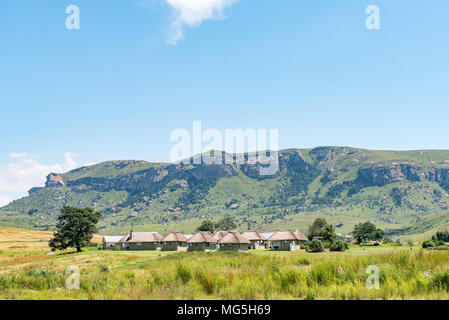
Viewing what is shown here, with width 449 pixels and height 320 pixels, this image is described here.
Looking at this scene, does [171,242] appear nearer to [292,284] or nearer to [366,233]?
[366,233]

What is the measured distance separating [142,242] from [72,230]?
1991 centimetres

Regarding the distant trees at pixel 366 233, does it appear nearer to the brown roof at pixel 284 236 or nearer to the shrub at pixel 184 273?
the brown roof at pixel 284 236

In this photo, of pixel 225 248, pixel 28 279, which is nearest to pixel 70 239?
pixel 225 248

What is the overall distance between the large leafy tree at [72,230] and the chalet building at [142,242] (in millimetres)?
14312

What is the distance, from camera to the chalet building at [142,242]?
95500mm

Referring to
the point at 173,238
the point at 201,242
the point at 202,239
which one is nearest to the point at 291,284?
the point at 201,242

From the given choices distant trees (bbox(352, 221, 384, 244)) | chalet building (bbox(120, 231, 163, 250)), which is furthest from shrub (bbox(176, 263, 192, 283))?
distant trees (bbox(352, 221, 384, 244))

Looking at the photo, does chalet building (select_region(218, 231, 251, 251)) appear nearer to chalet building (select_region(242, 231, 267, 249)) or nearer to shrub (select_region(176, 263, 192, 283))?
chalet building (select_region(242, 231, 267, 249))

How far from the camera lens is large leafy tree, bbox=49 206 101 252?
8088cm

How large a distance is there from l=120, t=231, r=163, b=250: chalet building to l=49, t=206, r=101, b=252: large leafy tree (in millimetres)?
14312

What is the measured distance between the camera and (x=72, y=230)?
266 ft
